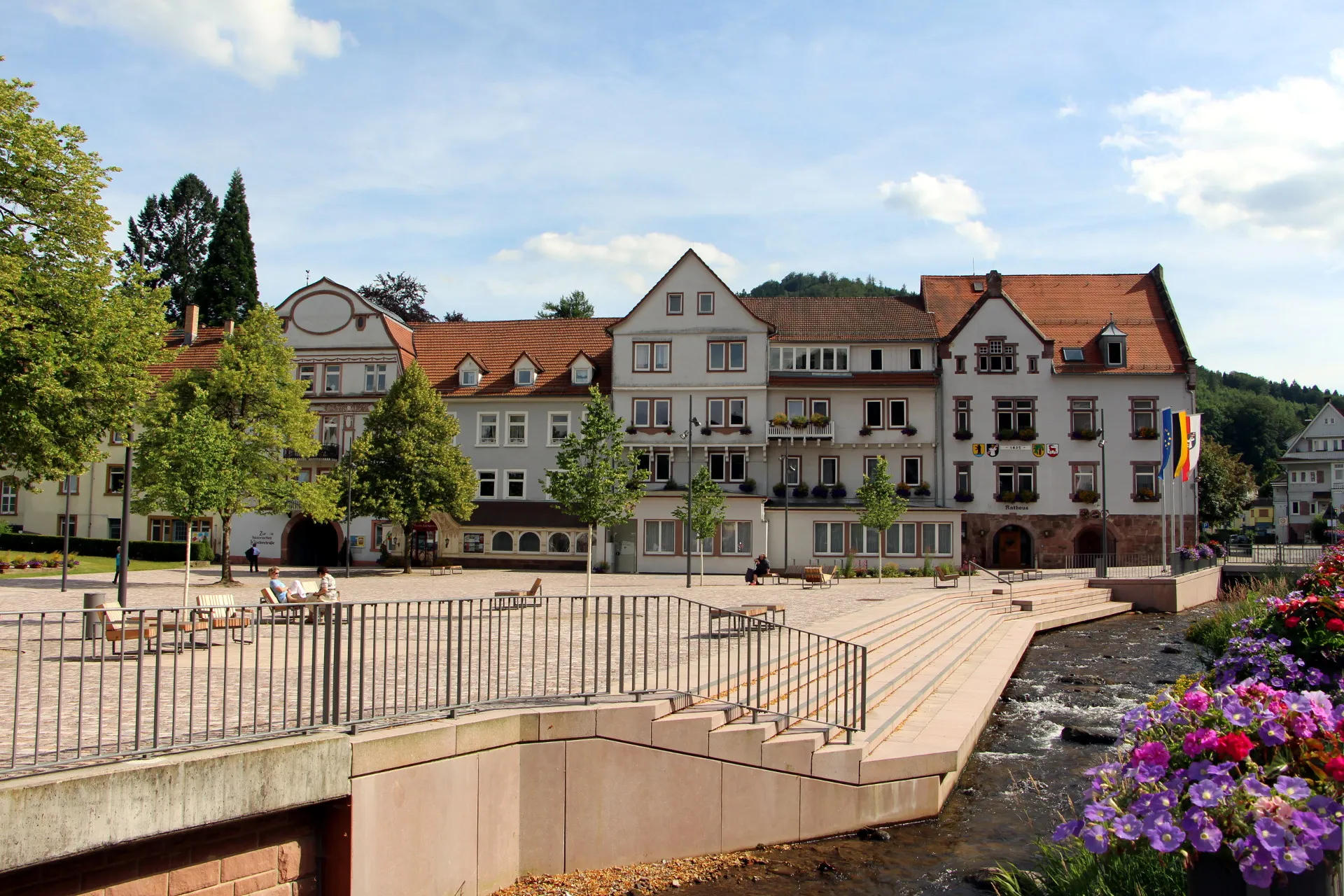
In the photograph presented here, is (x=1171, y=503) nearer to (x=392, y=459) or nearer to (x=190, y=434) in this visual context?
(x=392, y=459)

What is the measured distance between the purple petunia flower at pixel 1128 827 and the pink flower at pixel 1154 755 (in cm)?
28

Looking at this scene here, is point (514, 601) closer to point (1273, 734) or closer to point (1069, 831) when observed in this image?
point (1069, 831)

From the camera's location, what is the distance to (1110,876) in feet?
20.8

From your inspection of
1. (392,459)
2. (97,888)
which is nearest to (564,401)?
(392,459)

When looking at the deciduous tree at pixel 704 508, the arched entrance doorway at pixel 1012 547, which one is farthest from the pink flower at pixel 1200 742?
the arched entrance doorway at pixel 1012 547

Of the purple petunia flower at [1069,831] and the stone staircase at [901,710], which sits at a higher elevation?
the purple petunia flower at [1069,831]

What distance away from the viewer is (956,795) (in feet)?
42.1

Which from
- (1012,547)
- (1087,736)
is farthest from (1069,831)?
(1012,547)

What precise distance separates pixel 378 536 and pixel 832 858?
4061 cm

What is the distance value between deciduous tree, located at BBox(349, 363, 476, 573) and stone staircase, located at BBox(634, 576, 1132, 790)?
21200mm

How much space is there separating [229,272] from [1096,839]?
78029 millimetres

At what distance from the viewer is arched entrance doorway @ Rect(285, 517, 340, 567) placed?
4878 cm

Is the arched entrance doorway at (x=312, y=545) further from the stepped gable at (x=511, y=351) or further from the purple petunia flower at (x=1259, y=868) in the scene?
the purple petunia flower at (x=1259, y=868)

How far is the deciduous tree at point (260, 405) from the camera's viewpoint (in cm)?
3600
